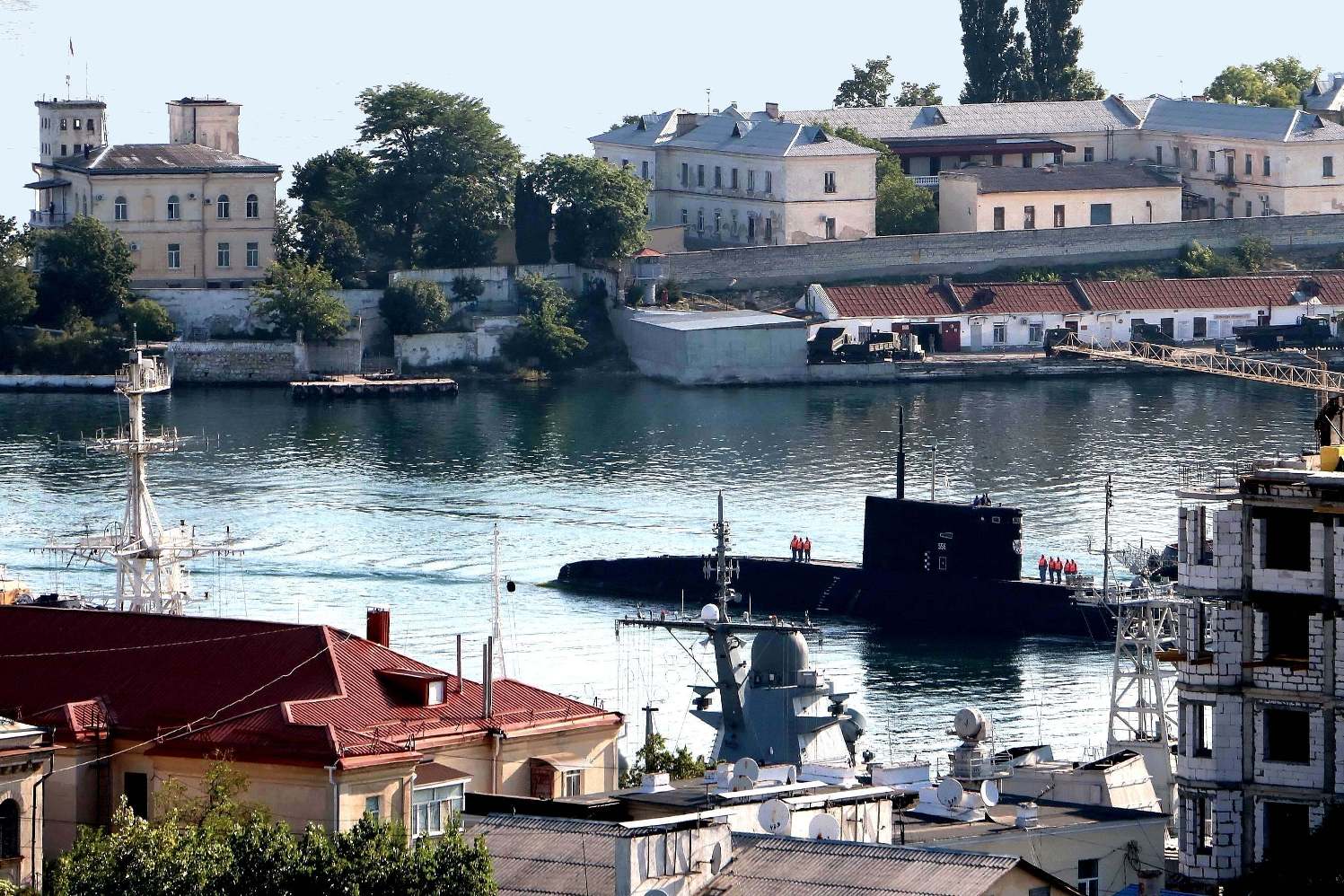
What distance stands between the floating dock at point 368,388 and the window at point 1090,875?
75.2 metres

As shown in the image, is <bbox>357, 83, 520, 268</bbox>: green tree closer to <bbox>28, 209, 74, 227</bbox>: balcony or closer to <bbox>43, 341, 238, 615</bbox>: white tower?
<bbox>28, 209, 74, 227</bbox>: balcony

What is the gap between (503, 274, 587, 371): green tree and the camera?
360ft

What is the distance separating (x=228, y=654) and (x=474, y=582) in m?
33.6

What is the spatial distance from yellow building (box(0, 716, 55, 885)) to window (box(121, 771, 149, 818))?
2.20 meters

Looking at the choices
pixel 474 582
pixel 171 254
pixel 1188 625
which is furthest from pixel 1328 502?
pixel 171 254

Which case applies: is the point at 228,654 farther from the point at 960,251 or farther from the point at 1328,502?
the point at 960,251

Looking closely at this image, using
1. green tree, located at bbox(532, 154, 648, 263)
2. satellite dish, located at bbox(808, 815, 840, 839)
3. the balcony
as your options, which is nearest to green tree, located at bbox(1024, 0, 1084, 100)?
green tree, located at bbox(532, 154, 648, 263)

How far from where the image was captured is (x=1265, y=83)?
142 metres

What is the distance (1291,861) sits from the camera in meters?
28.5

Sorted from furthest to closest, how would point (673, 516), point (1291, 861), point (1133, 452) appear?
point (1133, 452) → point (673, 516) → point (1291, 861)

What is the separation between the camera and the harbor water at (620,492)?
5962cm

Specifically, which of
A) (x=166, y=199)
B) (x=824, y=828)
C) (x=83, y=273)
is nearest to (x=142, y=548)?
(x=824, y=828)

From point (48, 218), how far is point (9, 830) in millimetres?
86130

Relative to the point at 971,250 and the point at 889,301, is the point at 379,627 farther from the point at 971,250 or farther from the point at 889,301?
the point at 971,250
